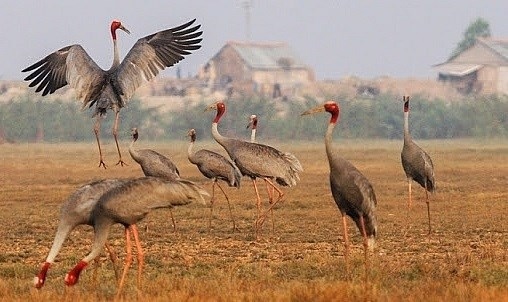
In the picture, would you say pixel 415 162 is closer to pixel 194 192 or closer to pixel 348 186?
pixel 348 186

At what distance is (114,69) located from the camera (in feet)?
45.1

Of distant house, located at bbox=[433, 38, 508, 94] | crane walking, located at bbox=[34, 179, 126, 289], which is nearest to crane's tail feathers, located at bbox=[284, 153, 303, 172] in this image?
crane walking, located at bbox=[34, 179, 126, 289]

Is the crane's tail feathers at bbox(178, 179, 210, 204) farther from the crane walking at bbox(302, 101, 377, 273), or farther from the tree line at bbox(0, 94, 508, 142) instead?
the tree line at bbox(0, 94, 508, 142)

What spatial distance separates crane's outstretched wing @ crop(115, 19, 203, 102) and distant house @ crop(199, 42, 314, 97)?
59.8m

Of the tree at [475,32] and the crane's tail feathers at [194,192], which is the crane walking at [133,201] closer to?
the crane's tail feathers at [194,192]

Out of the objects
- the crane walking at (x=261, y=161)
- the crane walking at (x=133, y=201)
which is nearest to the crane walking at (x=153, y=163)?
the crane walking at (x=261, y=161)

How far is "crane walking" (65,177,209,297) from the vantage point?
891 centimetres

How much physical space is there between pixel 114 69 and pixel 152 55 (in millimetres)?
501

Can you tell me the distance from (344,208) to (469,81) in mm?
65268

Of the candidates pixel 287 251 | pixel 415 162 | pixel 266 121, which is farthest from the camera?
pixel 266 121

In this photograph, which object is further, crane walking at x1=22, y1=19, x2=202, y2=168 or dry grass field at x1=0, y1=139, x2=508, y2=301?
crane walking at x1=22, y1=19, x2=202, y2=168

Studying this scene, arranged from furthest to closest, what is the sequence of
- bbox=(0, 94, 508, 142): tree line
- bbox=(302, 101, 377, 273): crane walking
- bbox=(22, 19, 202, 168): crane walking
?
1. bbox=(0, 94, 508, 142): tree line
2. bbox=(22, 19, 202, 168): crane walking
3. bbox=(302, 101, 377, 273): crane walking

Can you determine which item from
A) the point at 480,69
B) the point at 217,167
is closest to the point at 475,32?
the point at 480,69

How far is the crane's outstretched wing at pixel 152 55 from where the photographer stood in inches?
537
